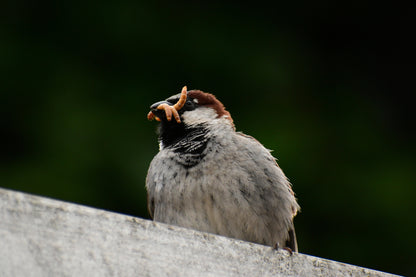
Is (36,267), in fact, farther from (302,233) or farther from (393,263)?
(393,263)

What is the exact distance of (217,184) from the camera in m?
1.93

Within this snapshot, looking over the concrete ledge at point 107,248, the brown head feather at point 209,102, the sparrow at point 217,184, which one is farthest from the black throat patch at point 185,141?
the concrete ledge at point 107,248

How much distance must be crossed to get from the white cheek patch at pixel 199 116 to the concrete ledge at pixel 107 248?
1060 mm

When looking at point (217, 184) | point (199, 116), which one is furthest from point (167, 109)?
point (217, 184)

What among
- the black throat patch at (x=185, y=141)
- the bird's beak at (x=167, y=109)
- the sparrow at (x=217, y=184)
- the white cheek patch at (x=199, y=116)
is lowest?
the sparrow at (x=217, y=184)

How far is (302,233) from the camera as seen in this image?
293 cm

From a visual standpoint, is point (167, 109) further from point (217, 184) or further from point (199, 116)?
point (217, 184)

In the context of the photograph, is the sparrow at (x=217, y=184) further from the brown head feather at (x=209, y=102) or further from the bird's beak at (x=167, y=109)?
the brown head feather at (x=209, y=102)

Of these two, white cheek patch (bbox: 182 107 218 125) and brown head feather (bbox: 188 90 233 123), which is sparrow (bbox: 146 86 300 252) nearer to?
white cheek patch (bbox: 182 107 218 125)

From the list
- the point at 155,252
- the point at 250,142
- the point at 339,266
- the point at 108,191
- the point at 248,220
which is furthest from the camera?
the point at 108,191

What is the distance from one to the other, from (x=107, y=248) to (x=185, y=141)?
3.50 feet

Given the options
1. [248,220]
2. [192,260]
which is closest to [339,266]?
[192,260]

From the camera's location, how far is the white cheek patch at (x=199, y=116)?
7.29 ft

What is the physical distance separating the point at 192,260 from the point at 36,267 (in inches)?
10.3
